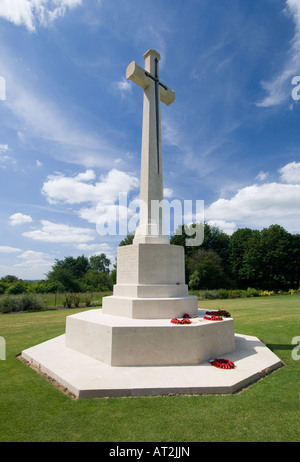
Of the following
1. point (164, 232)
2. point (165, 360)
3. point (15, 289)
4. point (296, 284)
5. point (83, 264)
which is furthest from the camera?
point (83, 264)

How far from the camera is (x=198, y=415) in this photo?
3.80 m

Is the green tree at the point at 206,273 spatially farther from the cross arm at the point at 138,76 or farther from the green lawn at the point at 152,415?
the green lawn at the point at 152,415

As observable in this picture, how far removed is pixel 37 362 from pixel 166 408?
3.69 meters

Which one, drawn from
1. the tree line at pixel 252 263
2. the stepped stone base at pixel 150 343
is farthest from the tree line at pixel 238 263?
the stepped stone base at pixel 150 343

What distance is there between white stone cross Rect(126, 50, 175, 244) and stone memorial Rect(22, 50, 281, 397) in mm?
34

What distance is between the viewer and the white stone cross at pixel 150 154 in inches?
327

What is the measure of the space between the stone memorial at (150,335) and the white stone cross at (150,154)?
3 cm

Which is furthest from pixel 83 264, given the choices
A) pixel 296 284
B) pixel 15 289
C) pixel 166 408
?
pixel 166 408

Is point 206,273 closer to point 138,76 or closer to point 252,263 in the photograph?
point 252,263

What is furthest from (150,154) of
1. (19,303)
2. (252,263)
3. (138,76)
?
(252,263)

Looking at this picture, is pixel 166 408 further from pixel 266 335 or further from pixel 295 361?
pixel 266 335

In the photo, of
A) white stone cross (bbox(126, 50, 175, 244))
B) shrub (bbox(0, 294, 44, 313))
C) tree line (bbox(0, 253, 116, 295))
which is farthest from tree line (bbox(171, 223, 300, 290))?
white stone cross (bbox(126, 50, 175, 244))

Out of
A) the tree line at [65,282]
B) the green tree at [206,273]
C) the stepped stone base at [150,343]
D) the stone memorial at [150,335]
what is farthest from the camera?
the green tree at [206,273]

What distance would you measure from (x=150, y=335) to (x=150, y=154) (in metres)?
5.78
